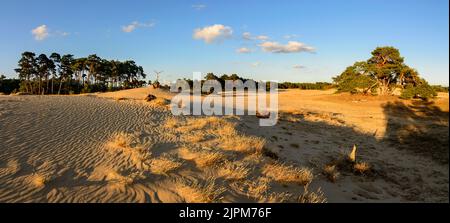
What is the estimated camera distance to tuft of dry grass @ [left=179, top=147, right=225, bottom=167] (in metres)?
9.53

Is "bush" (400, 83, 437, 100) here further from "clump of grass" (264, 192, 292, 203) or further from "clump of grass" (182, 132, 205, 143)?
"clump of grass" (264, 192, 292, 203)

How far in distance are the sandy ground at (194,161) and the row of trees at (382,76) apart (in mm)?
19166

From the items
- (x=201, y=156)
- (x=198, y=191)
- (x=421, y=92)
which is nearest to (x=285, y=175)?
(x=201, y=156)

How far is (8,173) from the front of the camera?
757 centimetres

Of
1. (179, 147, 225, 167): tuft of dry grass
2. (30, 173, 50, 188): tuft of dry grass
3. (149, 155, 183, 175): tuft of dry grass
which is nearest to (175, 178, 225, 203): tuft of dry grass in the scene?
(149, 155, 183, 175): tuft of dry grass

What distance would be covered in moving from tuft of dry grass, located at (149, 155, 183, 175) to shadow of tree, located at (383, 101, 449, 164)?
1066 cm

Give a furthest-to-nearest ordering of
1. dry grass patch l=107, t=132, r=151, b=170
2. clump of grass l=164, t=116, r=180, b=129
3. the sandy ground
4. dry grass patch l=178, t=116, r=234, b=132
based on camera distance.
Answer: clump of grass l=164, t=116, r=180, b=129
dry grass patch l=178, t=116, r=234, b=132
dry grass patch l=107, t=132, r=151, b=170
the sandy ground

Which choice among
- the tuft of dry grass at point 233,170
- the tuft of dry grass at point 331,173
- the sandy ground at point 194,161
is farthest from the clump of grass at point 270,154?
the tuft of dry grass at point 233,170

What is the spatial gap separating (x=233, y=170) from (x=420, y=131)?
46.9ft

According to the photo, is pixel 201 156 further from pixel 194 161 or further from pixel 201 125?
pixel 201 125

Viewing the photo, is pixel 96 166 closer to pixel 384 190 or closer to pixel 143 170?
pixel 143 170

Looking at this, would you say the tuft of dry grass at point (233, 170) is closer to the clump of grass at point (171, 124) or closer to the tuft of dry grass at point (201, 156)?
the tuft of dry grass at point (201, 156)

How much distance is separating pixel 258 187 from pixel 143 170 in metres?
3.02
